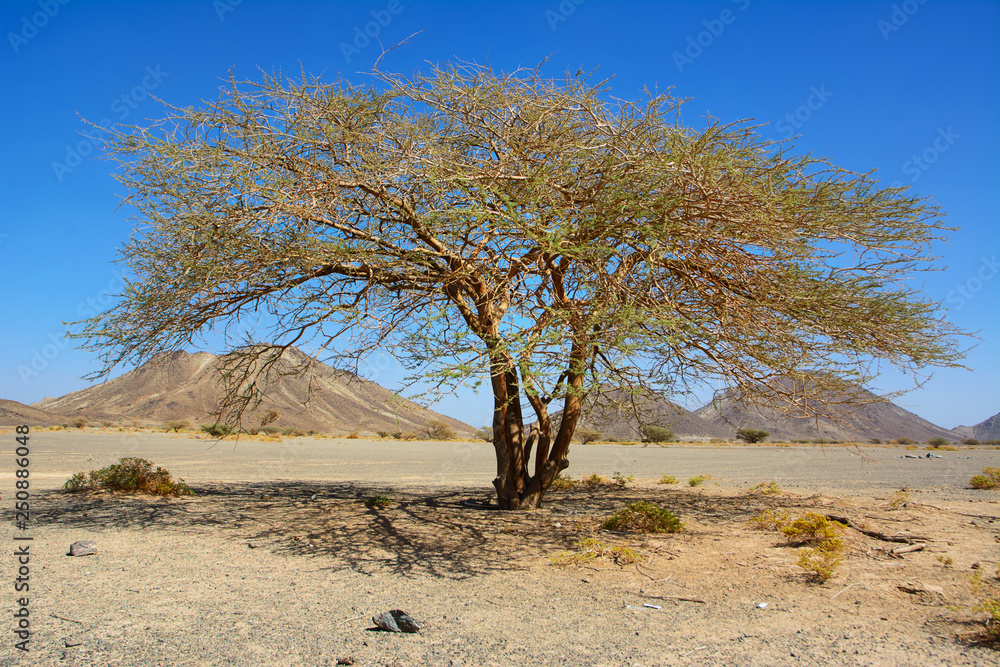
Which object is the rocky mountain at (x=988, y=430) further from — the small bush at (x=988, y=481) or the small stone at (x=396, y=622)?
the small stone at (x=396, y=622)

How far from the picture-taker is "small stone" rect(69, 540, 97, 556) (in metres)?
7.03

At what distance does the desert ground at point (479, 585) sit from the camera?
442cm

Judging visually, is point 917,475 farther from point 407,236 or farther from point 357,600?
point 357,600

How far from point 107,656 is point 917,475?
68.6 feet

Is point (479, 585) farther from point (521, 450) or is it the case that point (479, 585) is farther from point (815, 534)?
point (815, 534)

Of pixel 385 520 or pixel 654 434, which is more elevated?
pixel 654 434

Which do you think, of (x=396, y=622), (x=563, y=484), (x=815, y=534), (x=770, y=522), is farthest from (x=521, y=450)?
(x=396, y=622)

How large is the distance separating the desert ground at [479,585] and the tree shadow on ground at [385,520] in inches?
2.0

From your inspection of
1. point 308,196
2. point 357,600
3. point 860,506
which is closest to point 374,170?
point 308,196

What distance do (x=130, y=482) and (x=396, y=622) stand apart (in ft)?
29.3

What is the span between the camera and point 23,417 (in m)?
56.5

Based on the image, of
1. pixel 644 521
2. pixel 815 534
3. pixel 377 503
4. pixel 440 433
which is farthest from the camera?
pixel 440 433

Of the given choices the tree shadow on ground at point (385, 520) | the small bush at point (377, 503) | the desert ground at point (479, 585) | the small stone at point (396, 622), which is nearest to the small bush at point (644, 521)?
the desert ground at point (479, 585)

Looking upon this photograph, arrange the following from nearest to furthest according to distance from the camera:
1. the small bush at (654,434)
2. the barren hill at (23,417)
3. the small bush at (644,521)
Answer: the small bush at (644,521) < the small bush at (654,434) < the barren hill at (23,417)
